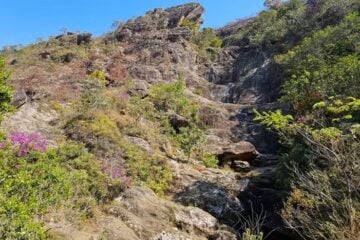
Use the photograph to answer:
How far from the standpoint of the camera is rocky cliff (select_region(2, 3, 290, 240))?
984 centimetres

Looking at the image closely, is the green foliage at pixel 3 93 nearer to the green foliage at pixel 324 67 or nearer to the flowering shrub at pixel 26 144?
the flowering shrub at pixel 26 144

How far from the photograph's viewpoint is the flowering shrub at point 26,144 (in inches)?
396

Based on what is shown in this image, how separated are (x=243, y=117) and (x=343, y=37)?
6358mm

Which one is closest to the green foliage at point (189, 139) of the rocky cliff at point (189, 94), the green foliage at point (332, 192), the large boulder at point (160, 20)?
the rocky cliff at point (189, 94)

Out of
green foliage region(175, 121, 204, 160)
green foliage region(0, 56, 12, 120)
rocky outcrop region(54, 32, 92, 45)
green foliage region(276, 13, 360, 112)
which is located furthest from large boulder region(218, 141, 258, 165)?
rocky outcrop region(54, 32, 92, 45)

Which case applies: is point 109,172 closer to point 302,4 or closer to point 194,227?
point 194,227

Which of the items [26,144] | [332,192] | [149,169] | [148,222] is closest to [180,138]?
[149,169]

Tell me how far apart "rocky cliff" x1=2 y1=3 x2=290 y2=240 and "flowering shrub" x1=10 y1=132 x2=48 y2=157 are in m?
1.31

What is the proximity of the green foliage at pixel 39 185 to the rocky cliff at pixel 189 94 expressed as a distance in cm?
52

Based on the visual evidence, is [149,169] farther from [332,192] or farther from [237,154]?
[332,192]

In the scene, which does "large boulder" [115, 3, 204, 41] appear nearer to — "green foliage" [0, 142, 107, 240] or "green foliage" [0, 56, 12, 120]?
"green foliage" [0, 142, 107, 240]

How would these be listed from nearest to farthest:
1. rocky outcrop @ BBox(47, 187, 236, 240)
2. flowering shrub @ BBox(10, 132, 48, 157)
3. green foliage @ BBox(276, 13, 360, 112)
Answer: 1. rocky outcrop @ BBox(47, 187, 236, 240)
2. flowering shrub @ BBox(10, 132, 48, 157)
3. green foliage @ BBox(276, 13, 360, 112)

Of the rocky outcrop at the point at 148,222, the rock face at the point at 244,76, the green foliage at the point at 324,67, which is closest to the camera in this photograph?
the rocky outcrop at the point at 148,222

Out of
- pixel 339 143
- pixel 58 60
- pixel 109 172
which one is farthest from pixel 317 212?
pixel 58 60
